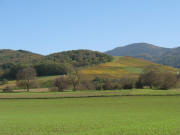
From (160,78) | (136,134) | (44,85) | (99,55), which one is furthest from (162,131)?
(99,55)

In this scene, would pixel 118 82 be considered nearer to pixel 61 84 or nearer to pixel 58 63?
pixel 61 84

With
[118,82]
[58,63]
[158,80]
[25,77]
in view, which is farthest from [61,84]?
[58,63]

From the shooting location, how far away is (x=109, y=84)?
7788 centimetres

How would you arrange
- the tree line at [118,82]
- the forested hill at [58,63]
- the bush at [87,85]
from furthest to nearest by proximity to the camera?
the forested hill at [58,63], the bush at [87,85], the tree line at [118,82]

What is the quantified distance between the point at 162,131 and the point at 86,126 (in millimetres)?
5903

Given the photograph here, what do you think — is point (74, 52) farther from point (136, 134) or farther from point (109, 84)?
point (136, 134)

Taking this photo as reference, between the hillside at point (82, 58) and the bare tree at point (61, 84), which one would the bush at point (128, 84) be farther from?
the hillside at point (82, 58)

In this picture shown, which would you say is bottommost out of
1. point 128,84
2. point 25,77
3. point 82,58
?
point 128,84

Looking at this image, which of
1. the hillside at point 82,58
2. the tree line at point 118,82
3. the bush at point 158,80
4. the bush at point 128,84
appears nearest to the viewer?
the bush at point 158,80

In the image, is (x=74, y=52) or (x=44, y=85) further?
(x=74, y=52)

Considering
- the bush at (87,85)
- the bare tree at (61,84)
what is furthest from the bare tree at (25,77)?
the bush at (87,85)

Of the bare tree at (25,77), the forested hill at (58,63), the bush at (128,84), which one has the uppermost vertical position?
the forested hill at (58,63)

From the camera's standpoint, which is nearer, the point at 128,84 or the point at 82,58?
the point at 128,84

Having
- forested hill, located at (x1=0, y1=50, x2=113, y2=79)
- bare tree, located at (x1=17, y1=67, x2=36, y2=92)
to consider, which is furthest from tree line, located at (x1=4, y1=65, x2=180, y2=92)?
forested hill, located at (x1=0, y1=50, x2=113, y2=79)
